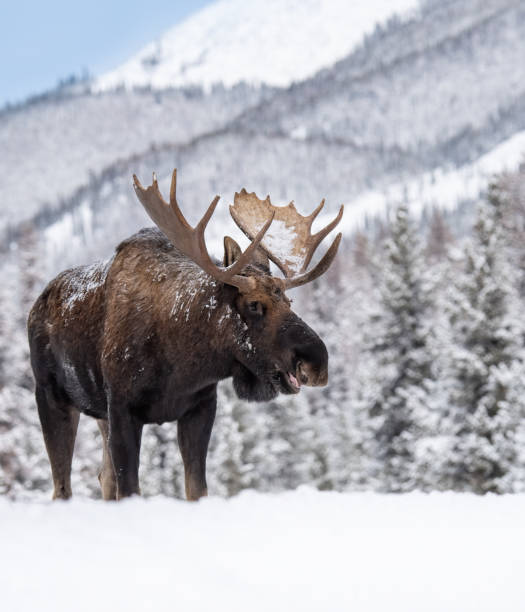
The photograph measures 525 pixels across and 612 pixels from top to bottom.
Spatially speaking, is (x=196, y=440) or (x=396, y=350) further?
(x=396, y=350)

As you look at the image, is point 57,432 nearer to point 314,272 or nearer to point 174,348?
point 174,348

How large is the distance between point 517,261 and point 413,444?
11.9 metres

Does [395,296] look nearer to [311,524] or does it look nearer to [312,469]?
[312,469]

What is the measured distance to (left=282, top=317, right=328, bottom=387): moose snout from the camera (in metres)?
4.27

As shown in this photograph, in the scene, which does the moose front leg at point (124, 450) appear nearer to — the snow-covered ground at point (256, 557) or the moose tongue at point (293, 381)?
the moose tongue at point (293, 381)

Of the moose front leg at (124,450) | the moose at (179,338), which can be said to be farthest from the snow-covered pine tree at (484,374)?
the moose front leg at (124,450)

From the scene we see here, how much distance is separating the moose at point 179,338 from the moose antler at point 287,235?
2cm

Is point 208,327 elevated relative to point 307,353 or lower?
elevated

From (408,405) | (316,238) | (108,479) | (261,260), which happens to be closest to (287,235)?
(316,238)

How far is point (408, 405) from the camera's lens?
1046 inches

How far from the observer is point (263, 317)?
15.3 feet

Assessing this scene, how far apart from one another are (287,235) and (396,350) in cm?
2505

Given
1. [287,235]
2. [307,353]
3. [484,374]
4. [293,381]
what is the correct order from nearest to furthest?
1. [307,353]
2. [293,381]
3. [287,235]
4. [484,374]

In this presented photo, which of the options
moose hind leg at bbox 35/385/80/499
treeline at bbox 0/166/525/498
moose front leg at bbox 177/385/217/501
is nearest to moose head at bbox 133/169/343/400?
moose front leg at bbox 177/385/217/501
